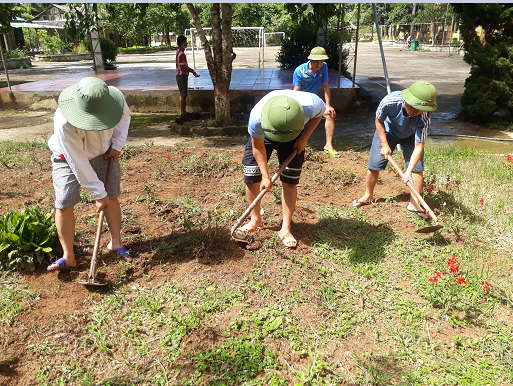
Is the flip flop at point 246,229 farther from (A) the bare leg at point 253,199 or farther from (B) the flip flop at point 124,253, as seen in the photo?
(B) the flip flop at point 124,253

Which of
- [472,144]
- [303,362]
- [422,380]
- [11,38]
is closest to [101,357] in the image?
[303,362]

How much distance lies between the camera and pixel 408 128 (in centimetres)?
383

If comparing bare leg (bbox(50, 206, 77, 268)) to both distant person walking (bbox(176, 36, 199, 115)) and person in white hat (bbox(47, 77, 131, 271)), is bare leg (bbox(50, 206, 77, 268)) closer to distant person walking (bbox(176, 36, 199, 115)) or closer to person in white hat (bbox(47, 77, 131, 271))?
person in white hat (bbox(47, 77, 131, 271))

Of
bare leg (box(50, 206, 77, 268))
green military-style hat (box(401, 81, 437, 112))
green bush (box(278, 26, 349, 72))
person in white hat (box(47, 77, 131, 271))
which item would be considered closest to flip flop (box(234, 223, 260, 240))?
person in white hat (box(47, 77, 131, 271))

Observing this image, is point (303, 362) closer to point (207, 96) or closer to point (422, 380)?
point (422, 380)

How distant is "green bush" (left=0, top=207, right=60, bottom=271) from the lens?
9.99 ft

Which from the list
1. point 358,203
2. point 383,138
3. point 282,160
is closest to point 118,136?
point 282,160

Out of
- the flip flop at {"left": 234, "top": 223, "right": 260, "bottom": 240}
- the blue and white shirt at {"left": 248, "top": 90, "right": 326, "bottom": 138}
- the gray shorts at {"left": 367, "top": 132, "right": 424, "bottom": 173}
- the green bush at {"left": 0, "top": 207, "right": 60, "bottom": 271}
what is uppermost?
the blue and white shirt at {"left": 248, "top": 90, "right": 326, "bottom": 138}

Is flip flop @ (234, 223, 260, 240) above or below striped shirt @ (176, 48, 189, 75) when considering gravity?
below

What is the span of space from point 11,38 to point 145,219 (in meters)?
32.8

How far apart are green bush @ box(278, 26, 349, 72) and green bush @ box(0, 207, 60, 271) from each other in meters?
13.2

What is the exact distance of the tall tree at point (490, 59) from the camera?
732cm

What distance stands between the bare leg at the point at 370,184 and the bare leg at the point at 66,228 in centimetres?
293

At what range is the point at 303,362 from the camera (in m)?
2.37
